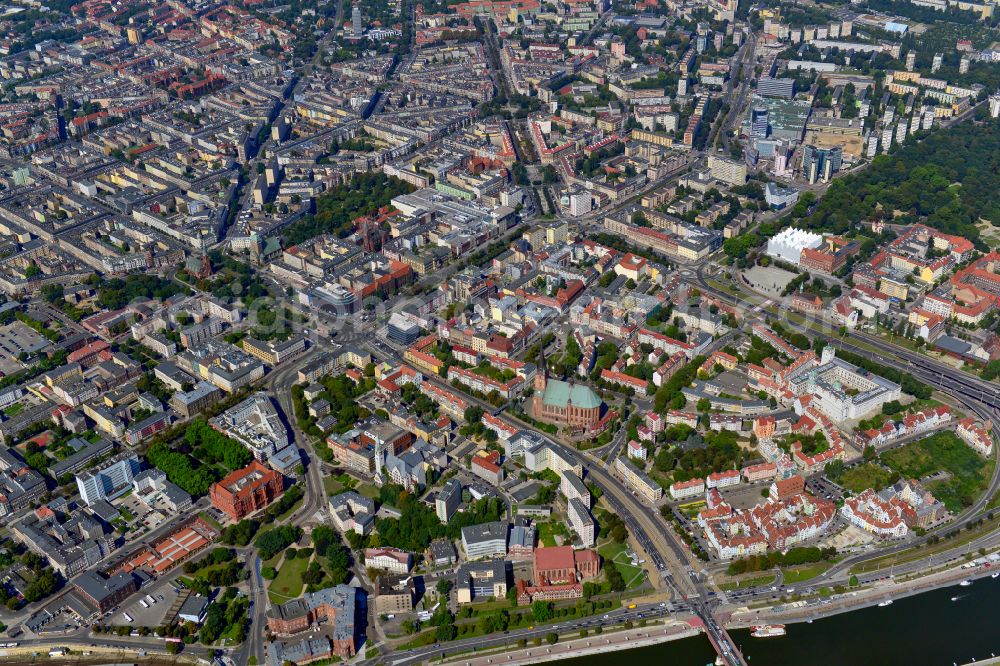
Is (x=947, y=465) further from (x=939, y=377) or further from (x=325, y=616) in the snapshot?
(x=325, y=616)

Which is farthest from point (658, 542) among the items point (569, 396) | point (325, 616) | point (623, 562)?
point (325, 616)

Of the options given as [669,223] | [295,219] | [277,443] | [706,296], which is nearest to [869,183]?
[669,223]

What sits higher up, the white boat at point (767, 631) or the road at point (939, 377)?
the road at point (939, 377)

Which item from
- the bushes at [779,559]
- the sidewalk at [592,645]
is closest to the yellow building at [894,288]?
the bushes at [779,559]

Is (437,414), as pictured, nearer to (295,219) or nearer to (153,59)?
(295,219)

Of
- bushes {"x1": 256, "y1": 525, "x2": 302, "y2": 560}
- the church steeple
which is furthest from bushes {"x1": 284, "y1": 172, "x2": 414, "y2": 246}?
bushes {"x1": 256, "y1": 525, "x2": 302, "y2": 560}

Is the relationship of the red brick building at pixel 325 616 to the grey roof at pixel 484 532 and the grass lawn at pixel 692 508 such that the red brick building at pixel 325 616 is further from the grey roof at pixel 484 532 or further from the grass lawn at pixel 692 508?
the grass lawn at pixel 692 508

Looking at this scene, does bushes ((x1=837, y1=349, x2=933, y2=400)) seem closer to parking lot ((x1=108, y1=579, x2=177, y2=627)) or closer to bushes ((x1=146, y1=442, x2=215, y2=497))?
bushes ((x1=146, y1=442, x2=215, y2=497))
